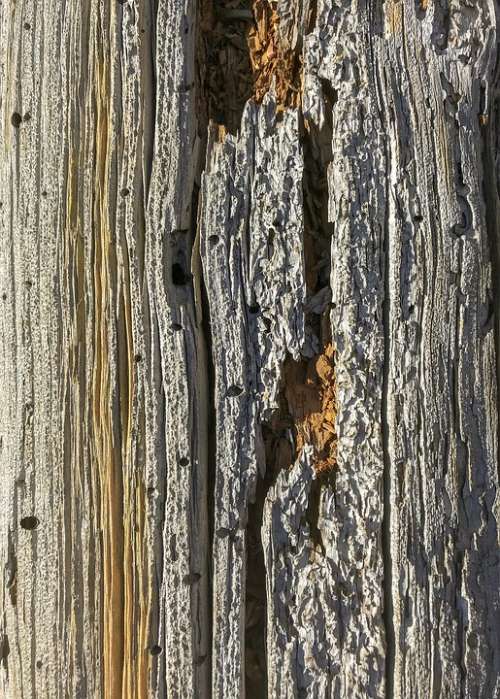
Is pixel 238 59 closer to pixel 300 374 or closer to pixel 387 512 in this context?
pixel 300 374

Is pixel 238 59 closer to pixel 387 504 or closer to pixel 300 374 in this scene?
pixel 300 374

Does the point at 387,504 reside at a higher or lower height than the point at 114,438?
lower

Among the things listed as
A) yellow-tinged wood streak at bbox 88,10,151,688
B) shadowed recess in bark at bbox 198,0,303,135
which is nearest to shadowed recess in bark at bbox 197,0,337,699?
shadowed recess in bark at bbox 198,0,303,135

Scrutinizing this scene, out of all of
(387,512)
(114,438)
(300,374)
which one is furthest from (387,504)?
(114,438)

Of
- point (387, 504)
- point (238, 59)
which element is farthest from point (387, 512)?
point (238, 59)

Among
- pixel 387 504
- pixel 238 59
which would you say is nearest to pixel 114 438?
pixel 387 504

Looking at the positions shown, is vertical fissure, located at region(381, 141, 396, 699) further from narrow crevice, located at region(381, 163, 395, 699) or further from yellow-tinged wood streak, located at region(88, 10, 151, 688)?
yellow-tinged wood streak, located at region(88, 10, 151, 688)

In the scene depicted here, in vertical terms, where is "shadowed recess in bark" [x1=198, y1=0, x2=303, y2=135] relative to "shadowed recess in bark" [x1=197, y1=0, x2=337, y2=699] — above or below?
above

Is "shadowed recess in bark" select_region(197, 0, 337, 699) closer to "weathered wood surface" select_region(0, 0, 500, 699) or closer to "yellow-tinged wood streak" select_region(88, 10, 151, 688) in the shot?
"weathered wood surface" select_region(0, 0, 500, 699)

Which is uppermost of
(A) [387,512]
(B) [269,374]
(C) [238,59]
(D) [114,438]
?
(C) [238,59]

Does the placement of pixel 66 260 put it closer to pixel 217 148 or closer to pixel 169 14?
pixel 217 148

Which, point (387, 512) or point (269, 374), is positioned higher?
point (269, 374)
